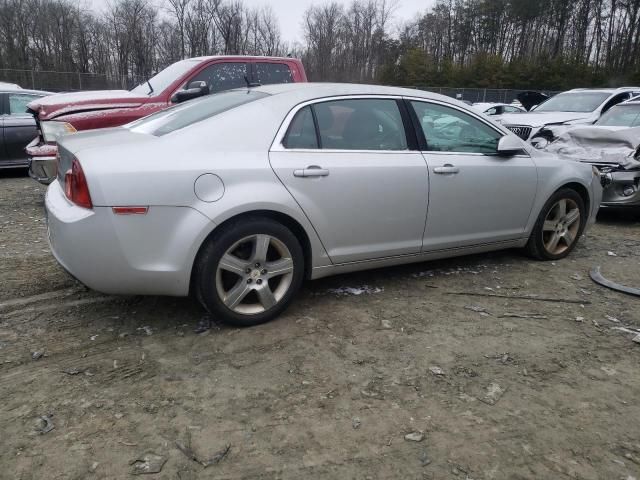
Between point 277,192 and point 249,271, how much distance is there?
53 centimetres

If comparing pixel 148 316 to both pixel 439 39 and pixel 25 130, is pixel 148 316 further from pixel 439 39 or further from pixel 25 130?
pixel 439 39

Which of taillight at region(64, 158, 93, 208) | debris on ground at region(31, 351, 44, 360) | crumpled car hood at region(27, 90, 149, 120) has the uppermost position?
crumpled car hood at region(27, 90, 149, 120)

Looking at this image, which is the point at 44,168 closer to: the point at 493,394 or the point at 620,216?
the point at 493,394

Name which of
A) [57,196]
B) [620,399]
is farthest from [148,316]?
[620,399]

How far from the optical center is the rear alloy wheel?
4691mm

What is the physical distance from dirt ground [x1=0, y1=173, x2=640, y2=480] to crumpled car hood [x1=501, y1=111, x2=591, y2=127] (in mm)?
7071

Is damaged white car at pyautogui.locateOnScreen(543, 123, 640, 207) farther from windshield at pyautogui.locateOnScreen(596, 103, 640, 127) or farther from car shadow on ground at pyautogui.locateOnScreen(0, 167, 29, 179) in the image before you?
car shadow on ground at pyautogui.locateOnScreen(0, 167, 29, 179)

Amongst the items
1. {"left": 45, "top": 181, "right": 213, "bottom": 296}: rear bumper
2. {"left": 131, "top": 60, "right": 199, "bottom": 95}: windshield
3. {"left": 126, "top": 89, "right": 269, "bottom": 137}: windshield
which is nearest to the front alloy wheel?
{"left": 126, "top": 89, "right": 269, "bottom": 137}: windshield

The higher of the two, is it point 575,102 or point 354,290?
point 575,102

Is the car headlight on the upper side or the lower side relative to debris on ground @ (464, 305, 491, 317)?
upper

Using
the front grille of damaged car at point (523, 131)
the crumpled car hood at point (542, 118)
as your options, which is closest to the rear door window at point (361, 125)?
the front grille of damaged car at point (523, 131)

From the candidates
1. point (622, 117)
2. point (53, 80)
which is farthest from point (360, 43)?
point (622, 117)

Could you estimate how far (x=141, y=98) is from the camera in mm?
6043

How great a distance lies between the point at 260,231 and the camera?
3.15 m
